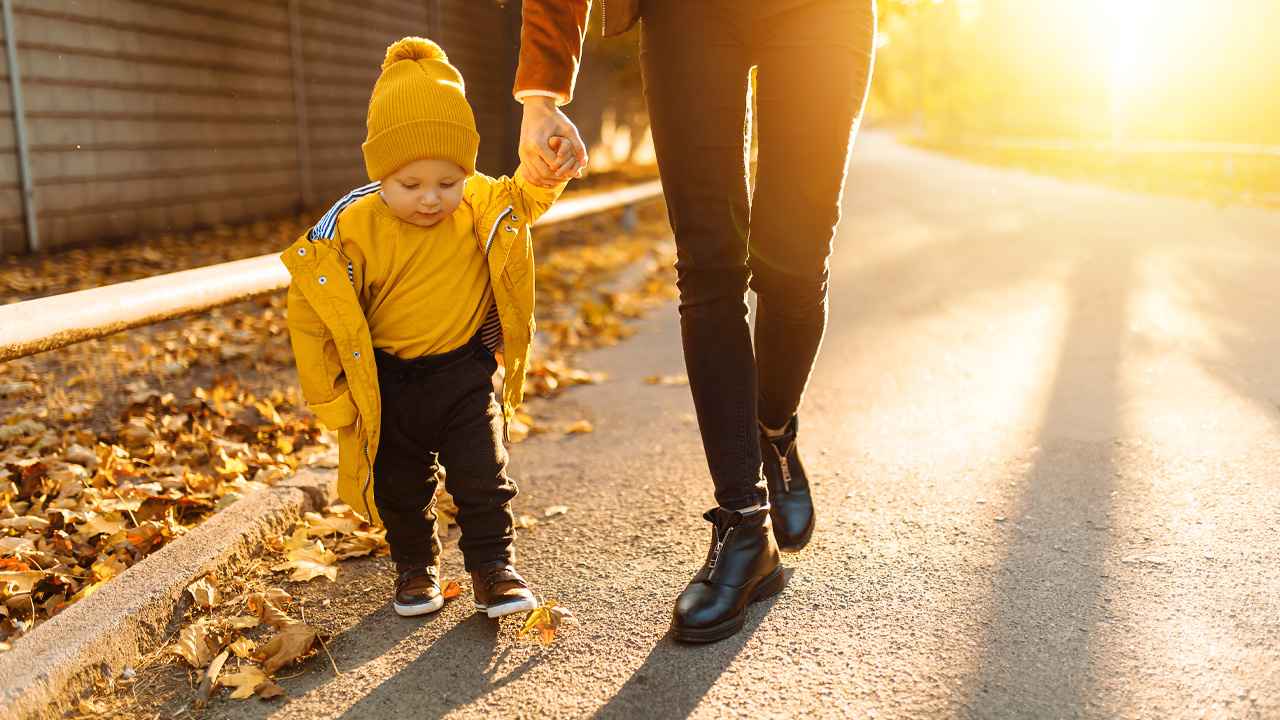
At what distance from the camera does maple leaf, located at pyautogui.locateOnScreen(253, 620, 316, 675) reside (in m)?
1.99

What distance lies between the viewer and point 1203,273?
6.11 metres

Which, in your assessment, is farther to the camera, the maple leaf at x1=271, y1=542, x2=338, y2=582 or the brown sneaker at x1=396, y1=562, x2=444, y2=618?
the maple leaf at x1=271, y1=542, x2=338, y2=582

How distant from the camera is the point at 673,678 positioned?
73.9 inches

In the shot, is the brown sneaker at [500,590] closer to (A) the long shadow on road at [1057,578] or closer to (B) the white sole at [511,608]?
(B) the white sole at [511,608]

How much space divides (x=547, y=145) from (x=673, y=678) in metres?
1.15

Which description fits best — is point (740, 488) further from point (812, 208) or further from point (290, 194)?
point (290, 194)

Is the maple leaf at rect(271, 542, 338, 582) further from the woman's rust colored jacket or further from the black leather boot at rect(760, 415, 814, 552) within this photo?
the woman's rust colored jacket

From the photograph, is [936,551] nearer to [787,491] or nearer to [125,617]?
[787,491]

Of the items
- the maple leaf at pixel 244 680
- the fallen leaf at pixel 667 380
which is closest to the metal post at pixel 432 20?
the fallen leaf at pixel 667 380

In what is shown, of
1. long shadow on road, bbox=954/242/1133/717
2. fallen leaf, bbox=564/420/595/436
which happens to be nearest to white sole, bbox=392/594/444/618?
long shadow on road, bbox=954/242/1133/717

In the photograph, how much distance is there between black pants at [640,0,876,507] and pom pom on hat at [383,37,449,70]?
0.50 meters

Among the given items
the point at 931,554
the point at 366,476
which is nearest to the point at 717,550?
the point at 931,554

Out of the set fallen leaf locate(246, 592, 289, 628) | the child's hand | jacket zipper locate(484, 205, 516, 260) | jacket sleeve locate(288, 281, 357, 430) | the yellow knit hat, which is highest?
the yellow knit hat

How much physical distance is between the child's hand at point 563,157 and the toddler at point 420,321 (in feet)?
0.28
